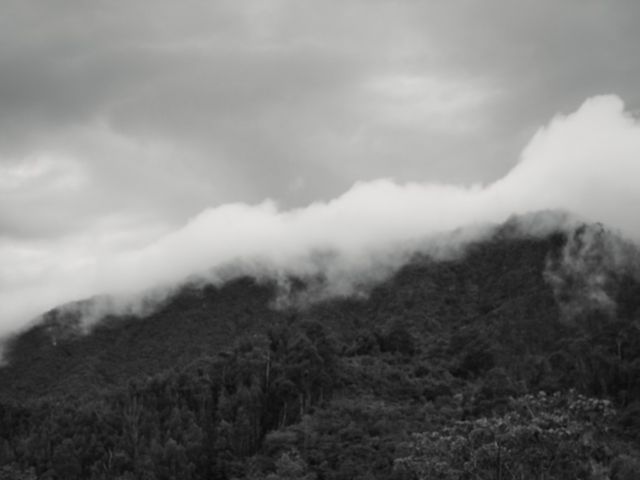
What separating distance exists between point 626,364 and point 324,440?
5195 cm

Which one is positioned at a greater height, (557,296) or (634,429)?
(557,296)

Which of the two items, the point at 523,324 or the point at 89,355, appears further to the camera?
the point at 89,355

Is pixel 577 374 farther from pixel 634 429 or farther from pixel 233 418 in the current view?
pixel 233 418

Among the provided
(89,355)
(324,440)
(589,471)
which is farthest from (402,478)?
(89,355)

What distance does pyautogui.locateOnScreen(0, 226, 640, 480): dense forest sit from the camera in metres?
66.9

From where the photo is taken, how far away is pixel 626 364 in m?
114

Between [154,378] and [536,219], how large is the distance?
3891 inches

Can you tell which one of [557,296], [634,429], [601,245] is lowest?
[634,429]

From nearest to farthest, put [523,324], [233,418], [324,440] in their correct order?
1. [324,440]
2. [233,418]
3. [523,324]

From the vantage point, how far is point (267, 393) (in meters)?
115

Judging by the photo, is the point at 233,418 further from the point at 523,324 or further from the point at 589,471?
the point at 589,471

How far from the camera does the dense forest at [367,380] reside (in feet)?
220

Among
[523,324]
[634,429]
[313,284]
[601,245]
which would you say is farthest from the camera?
[313,284]

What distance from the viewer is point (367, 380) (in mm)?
113375
